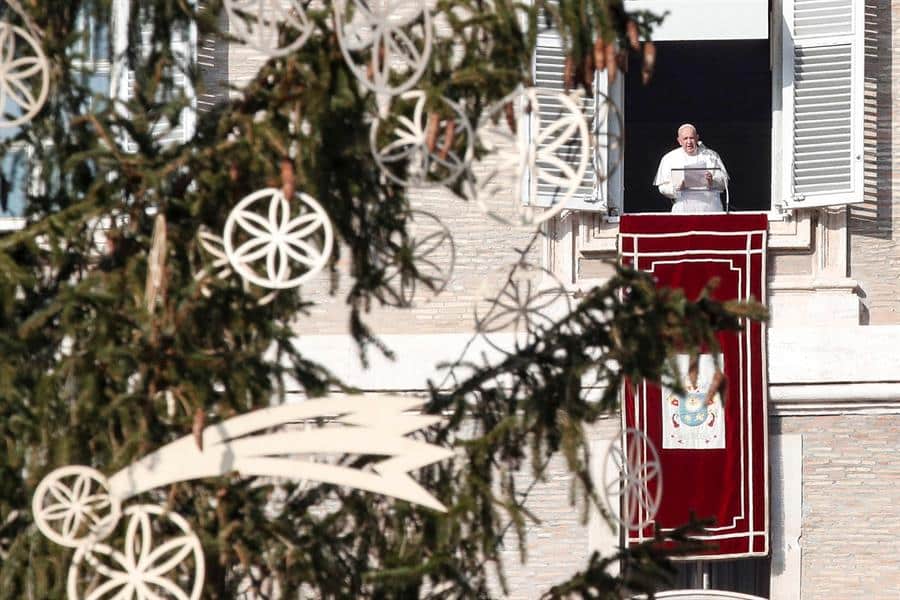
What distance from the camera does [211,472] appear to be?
10.4m

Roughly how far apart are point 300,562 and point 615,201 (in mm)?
8085

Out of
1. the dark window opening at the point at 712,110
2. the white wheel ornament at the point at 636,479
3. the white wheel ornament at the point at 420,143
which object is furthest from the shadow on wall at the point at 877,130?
the white wheel ornament at the point at 420,143

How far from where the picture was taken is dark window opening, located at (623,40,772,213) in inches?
904

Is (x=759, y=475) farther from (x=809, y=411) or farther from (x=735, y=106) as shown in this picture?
(x=735, y=106)

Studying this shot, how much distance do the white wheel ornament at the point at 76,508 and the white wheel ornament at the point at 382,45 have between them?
5.71ft

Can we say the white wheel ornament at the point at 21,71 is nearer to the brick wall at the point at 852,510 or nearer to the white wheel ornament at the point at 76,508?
the white wheel ornament at the point at 76,508

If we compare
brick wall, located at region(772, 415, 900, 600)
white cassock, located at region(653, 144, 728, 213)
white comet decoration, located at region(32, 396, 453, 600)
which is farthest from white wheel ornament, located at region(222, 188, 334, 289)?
white cassock, located at region(653, 144, 728, 213)

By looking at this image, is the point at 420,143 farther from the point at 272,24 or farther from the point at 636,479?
the point at 636,479

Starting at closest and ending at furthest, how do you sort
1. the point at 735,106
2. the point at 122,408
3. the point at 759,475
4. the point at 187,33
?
the point at 122,408, the point at 187,33, the point at 759,475, the point at 735,106

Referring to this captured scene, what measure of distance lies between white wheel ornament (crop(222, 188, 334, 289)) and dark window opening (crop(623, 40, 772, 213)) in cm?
1169

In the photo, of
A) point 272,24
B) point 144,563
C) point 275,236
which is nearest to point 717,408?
point 275,236

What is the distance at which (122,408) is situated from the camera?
10.4 meters

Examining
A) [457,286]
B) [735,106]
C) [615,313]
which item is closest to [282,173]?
[615,313]

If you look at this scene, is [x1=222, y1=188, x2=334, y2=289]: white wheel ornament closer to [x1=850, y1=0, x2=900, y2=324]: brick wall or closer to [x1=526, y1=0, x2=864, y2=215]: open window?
[x1=526, y1=0, x2=864, y2=215]: open window
